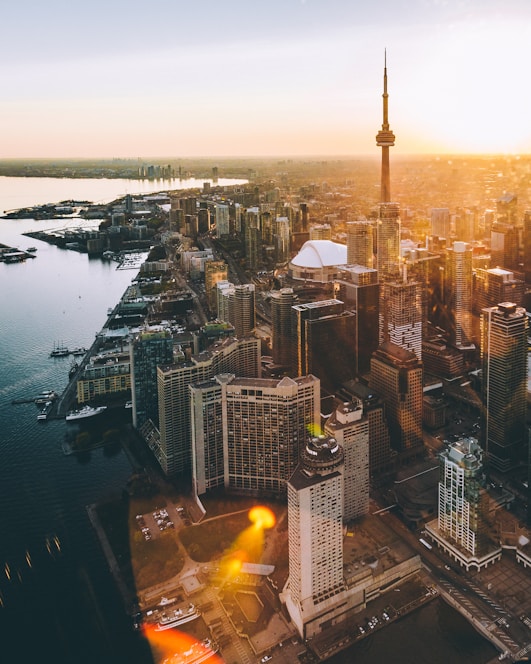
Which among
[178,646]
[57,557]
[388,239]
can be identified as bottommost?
[178,646]

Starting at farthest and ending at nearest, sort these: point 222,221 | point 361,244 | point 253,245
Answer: point 222,221 < point 253,245 < point 361,244

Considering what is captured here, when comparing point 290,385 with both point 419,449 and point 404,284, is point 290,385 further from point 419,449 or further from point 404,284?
point 404,284

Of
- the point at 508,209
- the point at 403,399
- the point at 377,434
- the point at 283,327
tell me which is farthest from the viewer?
the point at 508,209

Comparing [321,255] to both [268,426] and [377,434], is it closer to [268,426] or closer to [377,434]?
[377,434]

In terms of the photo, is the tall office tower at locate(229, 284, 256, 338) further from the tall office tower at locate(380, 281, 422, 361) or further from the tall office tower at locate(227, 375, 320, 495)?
the tall office tower at locate(227, 375, 320, 495)

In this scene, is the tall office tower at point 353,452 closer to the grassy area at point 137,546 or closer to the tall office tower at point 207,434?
the tall office tower at point 207,434

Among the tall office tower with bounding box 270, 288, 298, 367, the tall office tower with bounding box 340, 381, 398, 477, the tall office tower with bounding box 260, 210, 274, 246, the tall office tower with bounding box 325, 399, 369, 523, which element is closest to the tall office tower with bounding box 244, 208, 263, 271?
the tall office tower with bounding box 260, 210, 274, 246

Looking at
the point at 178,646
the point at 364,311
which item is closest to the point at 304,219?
the point at 364,311
